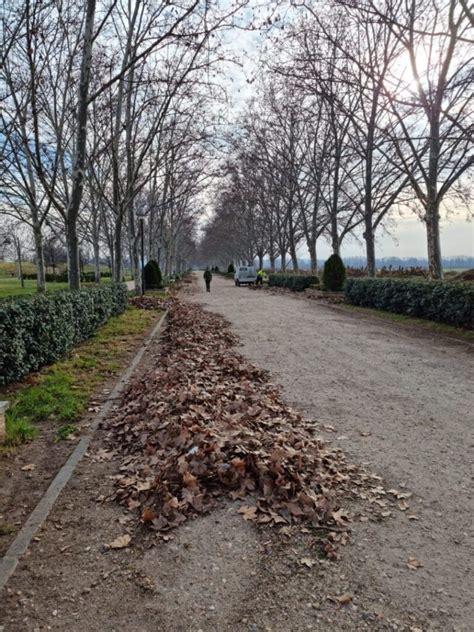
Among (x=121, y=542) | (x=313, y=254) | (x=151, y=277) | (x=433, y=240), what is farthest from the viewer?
(x=313, y=254)

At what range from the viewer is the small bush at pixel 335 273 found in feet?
82.0

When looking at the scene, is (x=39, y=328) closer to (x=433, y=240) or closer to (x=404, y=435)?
(x=404, y=435)

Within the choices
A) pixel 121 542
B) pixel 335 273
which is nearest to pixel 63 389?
pixel 121 542

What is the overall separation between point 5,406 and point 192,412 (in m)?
1.92

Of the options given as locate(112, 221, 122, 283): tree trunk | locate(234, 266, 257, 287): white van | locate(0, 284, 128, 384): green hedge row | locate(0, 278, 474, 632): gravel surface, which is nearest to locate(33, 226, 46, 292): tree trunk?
locate(112, 221, 122, 283): tree trunk

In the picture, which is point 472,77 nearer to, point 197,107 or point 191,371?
point 197,107

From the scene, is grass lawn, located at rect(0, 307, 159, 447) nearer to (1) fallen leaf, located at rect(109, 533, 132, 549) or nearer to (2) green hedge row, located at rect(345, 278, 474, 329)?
(1) fallen leaf, located at rect(109, 533, 132, 549)

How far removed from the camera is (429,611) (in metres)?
2.34

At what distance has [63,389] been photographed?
6.30 meters

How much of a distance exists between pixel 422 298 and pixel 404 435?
936 centimetres

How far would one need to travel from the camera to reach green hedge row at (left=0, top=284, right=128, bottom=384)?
6094 millimetres

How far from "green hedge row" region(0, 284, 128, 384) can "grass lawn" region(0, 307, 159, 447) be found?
0.66 ft

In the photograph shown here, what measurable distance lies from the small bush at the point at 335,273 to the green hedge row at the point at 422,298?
598cm

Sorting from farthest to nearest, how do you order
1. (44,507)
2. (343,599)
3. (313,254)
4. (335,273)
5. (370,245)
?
(313,254)
(335,273)
(370,245)
(44,507)
(343,599)
